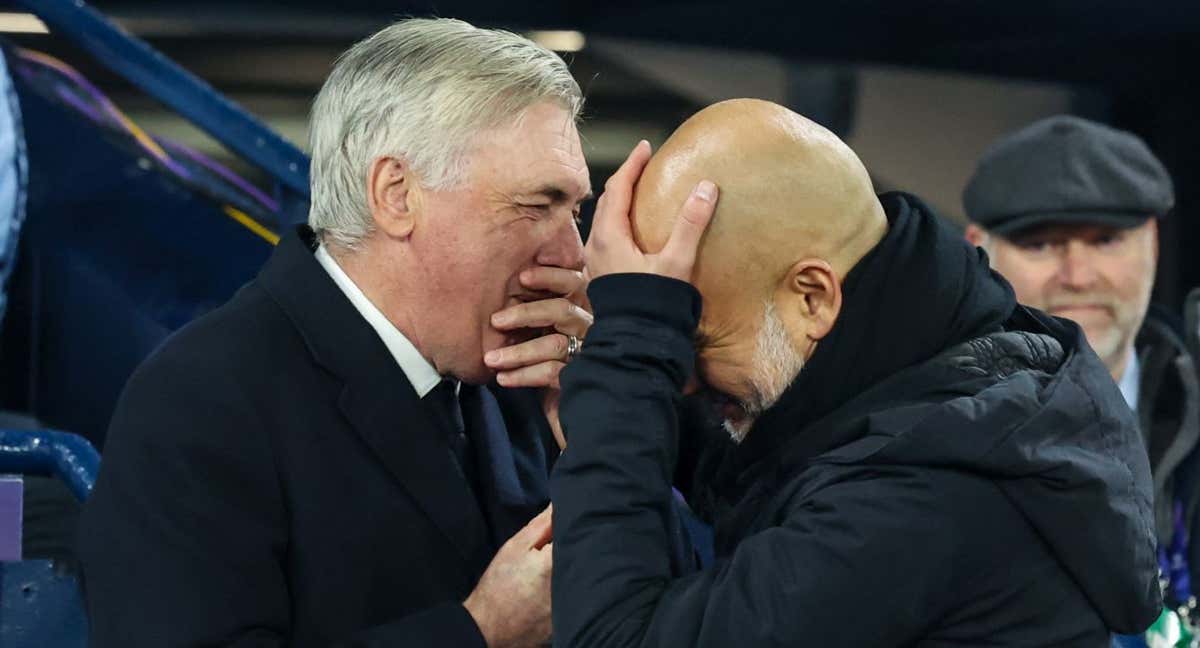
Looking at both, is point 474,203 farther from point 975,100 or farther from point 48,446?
point 975,100

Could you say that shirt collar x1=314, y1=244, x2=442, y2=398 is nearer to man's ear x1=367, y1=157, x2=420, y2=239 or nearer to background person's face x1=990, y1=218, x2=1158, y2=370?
man's ear x1=367, y1=157, x2=420, y2=239

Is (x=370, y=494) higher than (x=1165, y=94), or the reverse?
(x=370, y=494)

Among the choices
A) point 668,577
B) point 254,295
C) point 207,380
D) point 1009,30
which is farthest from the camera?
point 1009,30

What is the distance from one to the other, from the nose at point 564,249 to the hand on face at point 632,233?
41 centimetres

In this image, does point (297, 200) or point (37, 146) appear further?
point (37, 146)

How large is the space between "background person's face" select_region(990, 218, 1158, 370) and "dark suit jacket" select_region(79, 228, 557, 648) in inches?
74.9

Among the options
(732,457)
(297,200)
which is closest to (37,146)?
(297,200)

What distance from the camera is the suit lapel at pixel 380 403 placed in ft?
7.00

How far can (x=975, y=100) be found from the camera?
32.5ft

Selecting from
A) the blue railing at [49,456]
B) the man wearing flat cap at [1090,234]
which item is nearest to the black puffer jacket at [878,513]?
the blue railing at [49,456]

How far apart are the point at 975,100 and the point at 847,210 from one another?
8.46 metres

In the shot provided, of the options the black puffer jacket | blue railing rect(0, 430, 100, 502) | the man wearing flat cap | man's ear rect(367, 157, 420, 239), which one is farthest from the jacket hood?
the man wearing flat cap

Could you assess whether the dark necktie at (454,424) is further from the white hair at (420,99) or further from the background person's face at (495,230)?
the white hair at (420,99)

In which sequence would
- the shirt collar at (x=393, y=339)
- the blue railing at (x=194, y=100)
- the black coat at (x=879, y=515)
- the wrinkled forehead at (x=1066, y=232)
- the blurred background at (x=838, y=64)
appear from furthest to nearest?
the blurred background at (x=838, y=64) < the wrinkled forehead at (x=1066, y=232) < the blue railing at (x=194, y=100) < the shirt collar at (x=393, y=339) < the black coat at (x=879, y=515)
